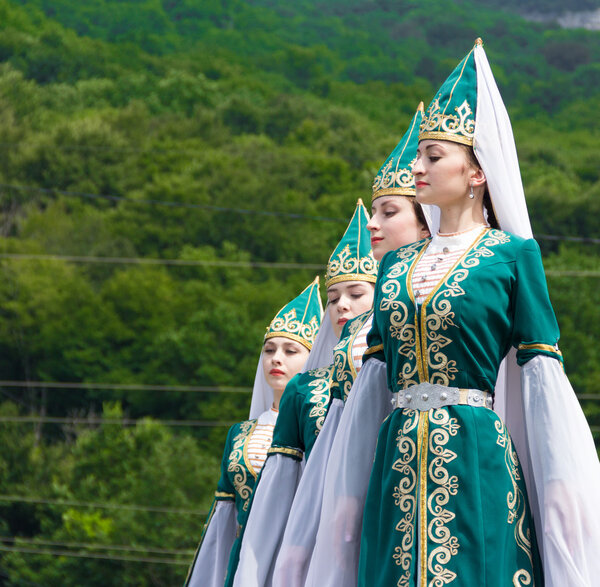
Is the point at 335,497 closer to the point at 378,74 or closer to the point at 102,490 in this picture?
the point at 102,490

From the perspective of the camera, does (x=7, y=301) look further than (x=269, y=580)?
Yes

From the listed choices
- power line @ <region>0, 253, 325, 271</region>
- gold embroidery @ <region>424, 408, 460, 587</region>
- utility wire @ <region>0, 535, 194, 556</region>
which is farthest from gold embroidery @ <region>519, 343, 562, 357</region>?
power line @ <region>0, 253, 325, 271</region>

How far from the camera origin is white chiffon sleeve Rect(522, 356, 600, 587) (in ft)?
9.45

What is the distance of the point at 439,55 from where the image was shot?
146 ft

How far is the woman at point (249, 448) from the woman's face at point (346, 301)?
0.72 metres

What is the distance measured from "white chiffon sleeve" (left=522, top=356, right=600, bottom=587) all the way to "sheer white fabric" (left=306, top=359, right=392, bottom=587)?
1.37 feet

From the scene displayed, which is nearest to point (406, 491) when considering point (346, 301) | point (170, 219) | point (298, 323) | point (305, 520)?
point (305, 520)

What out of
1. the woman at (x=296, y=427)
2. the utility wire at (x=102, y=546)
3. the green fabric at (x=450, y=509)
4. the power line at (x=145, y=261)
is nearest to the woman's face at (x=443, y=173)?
the green fabric at (x=450, y=509)

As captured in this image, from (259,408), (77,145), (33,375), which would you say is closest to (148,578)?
(33,375)

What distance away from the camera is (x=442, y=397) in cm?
310

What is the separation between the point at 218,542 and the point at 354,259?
1.42 m

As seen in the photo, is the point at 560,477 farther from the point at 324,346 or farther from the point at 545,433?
the point at 324,346

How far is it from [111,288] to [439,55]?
62.9 ft

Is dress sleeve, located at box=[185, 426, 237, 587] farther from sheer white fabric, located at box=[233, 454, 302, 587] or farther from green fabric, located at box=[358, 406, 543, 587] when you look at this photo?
green fabric, located at box=[358, 406, 543, 587]
